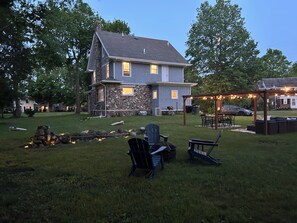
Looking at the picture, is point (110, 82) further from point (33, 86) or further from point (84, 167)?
point (33, 86)

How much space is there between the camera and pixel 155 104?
26547 mm

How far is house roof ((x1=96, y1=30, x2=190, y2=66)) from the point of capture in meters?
25.5

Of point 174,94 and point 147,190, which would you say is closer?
point 147,190

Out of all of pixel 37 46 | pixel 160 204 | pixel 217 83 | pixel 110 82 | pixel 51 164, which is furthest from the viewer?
pixel 217 83

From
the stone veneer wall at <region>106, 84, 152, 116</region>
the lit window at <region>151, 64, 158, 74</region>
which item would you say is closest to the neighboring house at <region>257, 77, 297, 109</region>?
the lit window at <region>151, 64, 158, 74</region>

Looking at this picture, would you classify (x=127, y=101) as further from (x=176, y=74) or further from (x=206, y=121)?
(x=206, y=121)

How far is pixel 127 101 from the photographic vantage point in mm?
25625

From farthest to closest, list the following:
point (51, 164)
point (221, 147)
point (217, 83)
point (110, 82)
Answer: point (217, 83) → point (110, 82) → point (221, 147) → point (51, 164)

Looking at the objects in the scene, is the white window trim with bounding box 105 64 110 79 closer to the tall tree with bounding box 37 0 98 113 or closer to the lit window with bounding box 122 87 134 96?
the lit window with bounding box 122 87 134 96

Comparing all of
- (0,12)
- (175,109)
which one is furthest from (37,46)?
(0,12)

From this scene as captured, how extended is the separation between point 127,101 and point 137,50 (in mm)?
5996

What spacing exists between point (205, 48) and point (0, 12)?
35.1m

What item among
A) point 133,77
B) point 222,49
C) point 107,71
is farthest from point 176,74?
point 222,49

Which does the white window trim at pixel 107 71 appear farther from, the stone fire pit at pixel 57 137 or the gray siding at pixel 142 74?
the stone fire pit at pixel 57 137
